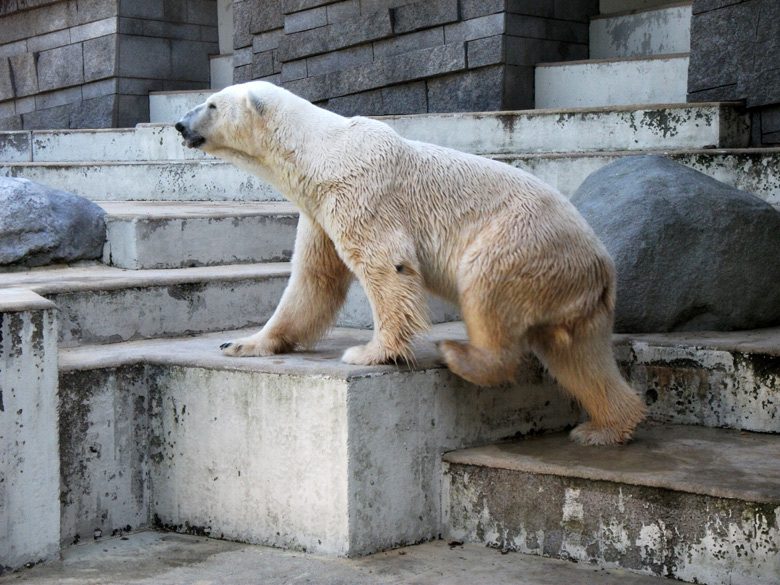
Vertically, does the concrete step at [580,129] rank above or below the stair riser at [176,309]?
above

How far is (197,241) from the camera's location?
17.0 feet

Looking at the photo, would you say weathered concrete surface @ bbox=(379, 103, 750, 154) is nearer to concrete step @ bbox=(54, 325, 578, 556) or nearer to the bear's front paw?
concrete step @ bbox=(54, 325, 578, 556)

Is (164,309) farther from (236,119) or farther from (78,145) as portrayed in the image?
(78,145)

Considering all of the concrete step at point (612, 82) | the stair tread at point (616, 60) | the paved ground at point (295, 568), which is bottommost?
the paved ground at point (295, 568)

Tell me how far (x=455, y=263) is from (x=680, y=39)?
479 centimetres

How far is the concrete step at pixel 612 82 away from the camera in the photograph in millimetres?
6851

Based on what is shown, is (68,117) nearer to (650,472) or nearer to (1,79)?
(1,79)

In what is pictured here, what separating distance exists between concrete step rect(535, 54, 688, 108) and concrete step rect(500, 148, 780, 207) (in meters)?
1.20

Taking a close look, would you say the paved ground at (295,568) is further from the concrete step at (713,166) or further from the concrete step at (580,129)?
the concrete step at (580,129)

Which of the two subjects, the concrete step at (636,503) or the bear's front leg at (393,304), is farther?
the bear's front leg at (393,304)

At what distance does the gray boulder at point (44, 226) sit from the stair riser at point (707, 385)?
258 cm

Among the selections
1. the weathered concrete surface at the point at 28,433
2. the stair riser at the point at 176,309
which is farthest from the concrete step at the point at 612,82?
the weathered concrete surface at the point at 28,433

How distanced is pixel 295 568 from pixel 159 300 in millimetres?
1507

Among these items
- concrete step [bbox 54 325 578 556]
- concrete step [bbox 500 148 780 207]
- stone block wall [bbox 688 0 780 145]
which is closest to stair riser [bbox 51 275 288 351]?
concrete step [bbox 54 325 578 556]
